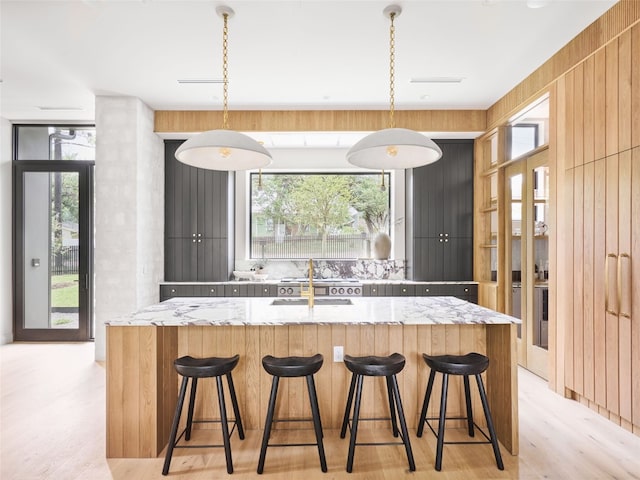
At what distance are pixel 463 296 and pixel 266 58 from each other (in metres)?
3.61

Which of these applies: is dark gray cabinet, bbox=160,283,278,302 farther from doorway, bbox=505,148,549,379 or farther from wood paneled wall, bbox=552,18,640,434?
wood paneled wall, bbox=552,18,640,434

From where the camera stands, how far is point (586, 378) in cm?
302

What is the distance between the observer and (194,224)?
199 inches

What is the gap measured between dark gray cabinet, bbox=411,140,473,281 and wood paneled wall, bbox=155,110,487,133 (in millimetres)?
379

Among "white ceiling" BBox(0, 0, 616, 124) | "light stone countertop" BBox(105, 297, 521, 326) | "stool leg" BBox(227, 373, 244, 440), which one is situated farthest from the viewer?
"white ceiling" BBox(0, 0, 616, 124)

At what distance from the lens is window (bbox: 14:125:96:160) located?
519 cm

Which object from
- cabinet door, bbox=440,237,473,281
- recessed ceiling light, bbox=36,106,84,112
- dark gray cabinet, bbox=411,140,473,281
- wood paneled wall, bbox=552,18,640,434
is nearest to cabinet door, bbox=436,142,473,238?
dark gray cabinet, bbox=411,140,473,281

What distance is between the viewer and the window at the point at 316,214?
18.3 ft

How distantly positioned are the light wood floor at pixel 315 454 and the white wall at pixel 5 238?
2.48 metres

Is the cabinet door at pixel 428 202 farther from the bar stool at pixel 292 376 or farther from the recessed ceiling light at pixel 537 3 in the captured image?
the bar stool at pixel 292 376

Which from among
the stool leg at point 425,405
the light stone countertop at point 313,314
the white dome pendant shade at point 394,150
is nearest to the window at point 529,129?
the white dome pendant shade at point 394,150

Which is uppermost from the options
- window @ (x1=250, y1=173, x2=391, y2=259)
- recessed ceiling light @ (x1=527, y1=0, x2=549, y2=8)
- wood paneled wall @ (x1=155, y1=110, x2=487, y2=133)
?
recessed ceiling light @ (x1=527, y1=0, x2=549, y2=8)

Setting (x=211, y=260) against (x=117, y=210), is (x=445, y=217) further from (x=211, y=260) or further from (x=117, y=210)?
(x=117, y=210)

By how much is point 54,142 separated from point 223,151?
424 cm
